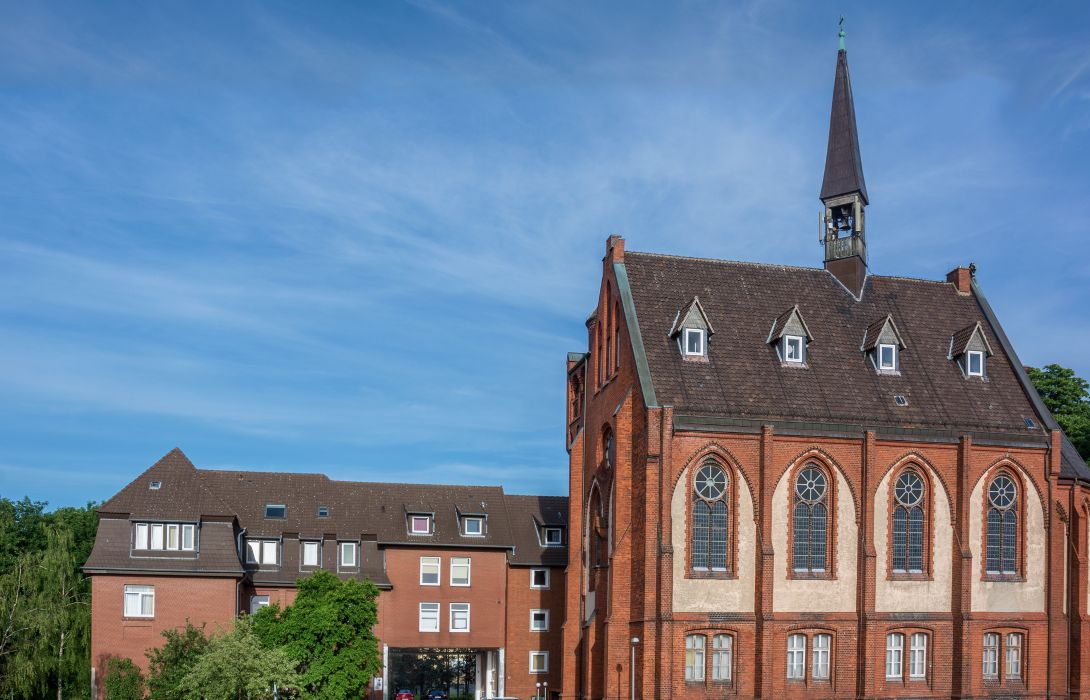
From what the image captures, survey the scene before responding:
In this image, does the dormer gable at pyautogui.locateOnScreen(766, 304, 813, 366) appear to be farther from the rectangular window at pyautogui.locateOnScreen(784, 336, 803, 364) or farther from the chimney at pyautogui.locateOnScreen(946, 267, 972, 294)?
the chimney at pyautogui.locateOnScreen(946, 267, 972, 294)

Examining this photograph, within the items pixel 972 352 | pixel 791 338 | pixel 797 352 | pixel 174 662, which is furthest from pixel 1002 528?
pixel 174 662

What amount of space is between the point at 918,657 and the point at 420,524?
3067cm

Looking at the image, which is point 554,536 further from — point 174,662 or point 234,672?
point 234,672

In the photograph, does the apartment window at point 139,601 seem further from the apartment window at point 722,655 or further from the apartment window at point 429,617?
the apartment window at point 722,655

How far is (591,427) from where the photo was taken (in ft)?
173

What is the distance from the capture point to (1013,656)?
156 ft

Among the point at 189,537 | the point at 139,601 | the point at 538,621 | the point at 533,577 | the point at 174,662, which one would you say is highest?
the point at 189,537

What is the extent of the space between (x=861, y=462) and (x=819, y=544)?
352cm

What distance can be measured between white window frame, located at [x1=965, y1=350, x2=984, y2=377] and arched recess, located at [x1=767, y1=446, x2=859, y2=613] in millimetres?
8326

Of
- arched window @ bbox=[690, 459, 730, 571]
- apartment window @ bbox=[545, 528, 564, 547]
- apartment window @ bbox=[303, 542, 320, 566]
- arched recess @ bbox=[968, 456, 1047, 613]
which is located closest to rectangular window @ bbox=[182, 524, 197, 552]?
apartment window @ bbox=[303, 542, 320, 566]

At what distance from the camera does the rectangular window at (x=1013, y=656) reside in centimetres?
4738

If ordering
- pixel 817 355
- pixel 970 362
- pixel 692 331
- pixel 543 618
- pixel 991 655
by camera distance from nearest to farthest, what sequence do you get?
pixel 991 655 → pixel 692 331 → pixel 817 355 → pixel 970 362 → pixel 543 618

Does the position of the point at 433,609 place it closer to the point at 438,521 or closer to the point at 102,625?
the point at 438,521

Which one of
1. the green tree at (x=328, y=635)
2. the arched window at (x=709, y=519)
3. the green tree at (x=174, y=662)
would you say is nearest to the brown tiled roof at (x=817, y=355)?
the arched window at (x=709, y=519)
